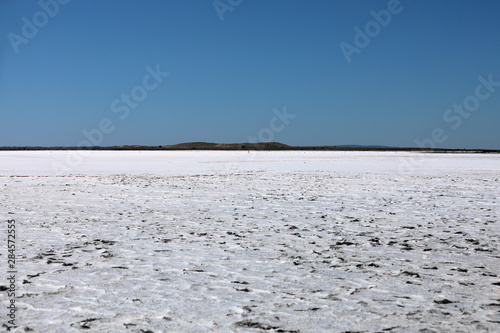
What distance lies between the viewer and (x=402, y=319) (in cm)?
360

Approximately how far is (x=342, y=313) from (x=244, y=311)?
81 centimetres

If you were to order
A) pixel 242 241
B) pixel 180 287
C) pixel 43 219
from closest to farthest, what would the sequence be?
pixel 180 287
pixel 242 241
pixel 43 219

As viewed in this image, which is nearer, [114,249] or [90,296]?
[90,296]

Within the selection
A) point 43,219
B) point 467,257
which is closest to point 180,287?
point 467,257

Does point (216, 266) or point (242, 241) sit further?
point (242, 241)

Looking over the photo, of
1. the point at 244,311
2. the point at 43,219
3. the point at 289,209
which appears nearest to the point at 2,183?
the point at 43,219

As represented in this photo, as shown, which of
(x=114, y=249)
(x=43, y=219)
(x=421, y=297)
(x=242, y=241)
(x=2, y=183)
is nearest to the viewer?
(x=421, y=297)

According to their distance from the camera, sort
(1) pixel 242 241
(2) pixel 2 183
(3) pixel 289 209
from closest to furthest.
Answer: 1. (1) pixel 242 241
2. (3) pixel 289 209
3. (2) pixel 2 183

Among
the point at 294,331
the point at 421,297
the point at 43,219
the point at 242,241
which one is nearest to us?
the point at 294,331

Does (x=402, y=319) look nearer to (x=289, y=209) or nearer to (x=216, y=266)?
(x=216, y=266)

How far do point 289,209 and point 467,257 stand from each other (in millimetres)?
4714

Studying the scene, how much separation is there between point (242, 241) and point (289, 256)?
1.09 metres

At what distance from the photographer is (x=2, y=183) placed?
15883 mm

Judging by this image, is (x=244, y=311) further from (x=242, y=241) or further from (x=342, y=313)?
(x=242, y=241)
